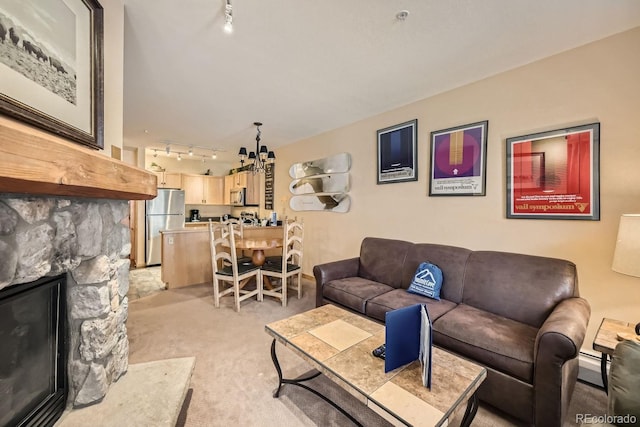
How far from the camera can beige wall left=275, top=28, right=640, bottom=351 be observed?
5.97 feet

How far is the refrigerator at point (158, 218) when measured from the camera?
17.4 feet

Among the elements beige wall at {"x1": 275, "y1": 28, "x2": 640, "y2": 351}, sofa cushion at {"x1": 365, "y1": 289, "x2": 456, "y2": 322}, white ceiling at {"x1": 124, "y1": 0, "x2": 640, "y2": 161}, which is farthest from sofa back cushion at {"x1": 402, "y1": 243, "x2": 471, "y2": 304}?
white ceiling at {"x1": 124, "y1": 0, "x2": 640, "y2": 161}

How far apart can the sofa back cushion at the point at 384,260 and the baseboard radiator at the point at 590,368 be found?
52.5 inches

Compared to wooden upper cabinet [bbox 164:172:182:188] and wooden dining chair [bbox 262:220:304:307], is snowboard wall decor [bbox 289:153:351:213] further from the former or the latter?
wooden upper cabinet [bbox 164:172:182:188]

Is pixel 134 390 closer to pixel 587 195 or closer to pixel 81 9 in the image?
pixel 81 9

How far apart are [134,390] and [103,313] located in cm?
46

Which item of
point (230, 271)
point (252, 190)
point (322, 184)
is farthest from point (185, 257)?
point (322, 184)

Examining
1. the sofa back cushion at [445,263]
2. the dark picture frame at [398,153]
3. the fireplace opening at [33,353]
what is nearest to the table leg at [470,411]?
the sofa back cushion at [445,263]

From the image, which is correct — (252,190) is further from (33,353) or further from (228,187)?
(33,353)

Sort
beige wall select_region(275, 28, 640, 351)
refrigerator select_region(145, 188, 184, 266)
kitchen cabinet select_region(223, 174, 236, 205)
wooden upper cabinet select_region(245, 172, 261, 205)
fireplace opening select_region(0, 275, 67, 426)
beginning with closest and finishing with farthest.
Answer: fireplace opening select_region(0, 275, 67, 426)
beige wall select_region(275, 28, 640, 351)
refrigerator select_region(145, 188, 184, 266)
wooden upper cabinet select_region(245, 172, 261, 205)
kitchen cabinet select_region(223, 174, 236, 205)

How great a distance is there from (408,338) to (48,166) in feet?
5.15

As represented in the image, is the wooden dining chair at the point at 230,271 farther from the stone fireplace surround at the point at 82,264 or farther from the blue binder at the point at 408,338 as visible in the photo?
the blue binder at the point at 408,338

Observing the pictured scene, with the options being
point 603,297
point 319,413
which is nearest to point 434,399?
point 319,413

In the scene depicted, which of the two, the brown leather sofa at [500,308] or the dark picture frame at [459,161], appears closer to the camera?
the brown leather sofa at [500,308]
